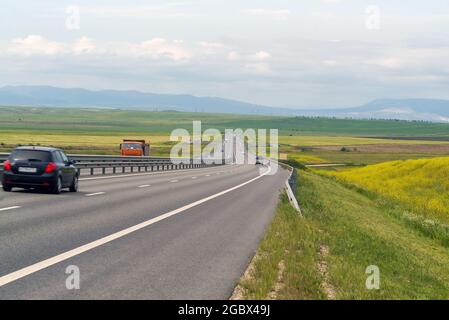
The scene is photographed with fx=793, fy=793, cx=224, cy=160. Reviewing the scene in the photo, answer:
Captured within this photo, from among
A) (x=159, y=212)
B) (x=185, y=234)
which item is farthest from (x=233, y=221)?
(x=185, y=234)

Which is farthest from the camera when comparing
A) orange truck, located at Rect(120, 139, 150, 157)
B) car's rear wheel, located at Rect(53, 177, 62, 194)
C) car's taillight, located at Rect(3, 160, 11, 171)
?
orange truck, located at Rect(120, 139, 150, 157)

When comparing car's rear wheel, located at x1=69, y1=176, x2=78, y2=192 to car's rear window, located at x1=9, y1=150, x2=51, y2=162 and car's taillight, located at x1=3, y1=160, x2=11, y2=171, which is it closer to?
car's rear window, located at x1=9, y1=150, x2=51, y2=162

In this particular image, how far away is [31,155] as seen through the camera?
78.0 feet

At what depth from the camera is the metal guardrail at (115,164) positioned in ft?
141

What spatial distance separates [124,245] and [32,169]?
11155 millimetres

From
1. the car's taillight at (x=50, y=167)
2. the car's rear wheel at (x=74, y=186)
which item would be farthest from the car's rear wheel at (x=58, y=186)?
the car's rear wheel at (x=74, y=186)

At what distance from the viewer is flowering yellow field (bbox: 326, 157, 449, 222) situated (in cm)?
3728

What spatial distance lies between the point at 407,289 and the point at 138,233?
19.6 feet

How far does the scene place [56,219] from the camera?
1683 centimetres

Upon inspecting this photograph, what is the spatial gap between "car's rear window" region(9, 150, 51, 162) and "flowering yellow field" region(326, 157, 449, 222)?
16514 mm

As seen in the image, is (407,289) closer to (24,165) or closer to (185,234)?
(185,234)

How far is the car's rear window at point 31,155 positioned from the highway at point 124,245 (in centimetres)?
109

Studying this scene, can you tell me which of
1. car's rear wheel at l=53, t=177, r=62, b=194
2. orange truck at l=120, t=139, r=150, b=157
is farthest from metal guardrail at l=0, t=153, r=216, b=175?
car's rear wheel at l=53, t=177, r=62, b=194
